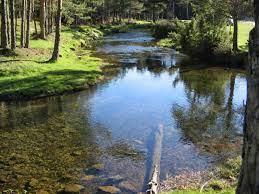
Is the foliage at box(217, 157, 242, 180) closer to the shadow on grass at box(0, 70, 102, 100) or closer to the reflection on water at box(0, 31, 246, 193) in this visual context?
the reflection on water at box(0, 31, 246, 193)

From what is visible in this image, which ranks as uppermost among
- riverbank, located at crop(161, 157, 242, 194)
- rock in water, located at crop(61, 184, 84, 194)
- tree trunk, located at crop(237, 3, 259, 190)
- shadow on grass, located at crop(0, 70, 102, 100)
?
tree trunk, located at crop(237, 3, 259, 190)

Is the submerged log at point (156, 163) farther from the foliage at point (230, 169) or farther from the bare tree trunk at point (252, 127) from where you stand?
the bare tree trunk at point (252, 127)

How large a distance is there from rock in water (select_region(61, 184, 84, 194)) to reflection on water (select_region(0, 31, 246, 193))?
0.36 metres

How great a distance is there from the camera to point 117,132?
23844 mm

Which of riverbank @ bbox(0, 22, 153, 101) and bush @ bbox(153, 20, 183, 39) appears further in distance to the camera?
bush @ bbox(153, 20, 183, 39)

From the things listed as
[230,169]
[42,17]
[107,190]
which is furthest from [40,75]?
[230,169]

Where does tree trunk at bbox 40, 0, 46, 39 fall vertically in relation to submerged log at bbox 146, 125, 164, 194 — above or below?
above

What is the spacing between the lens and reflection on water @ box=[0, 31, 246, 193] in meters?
17.4

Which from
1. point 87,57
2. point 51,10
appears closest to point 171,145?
point 87,57

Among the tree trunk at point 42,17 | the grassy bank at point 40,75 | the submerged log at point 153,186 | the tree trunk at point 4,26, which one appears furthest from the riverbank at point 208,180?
the tree trunk at point 42,17

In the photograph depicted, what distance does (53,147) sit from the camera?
20.6 metres

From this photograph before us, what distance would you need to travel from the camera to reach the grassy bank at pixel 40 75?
31.6 meters

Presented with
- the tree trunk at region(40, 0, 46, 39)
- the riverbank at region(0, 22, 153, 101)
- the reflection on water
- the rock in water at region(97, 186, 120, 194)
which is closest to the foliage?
the reflection on water

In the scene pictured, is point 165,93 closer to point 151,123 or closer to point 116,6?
point 151,123
